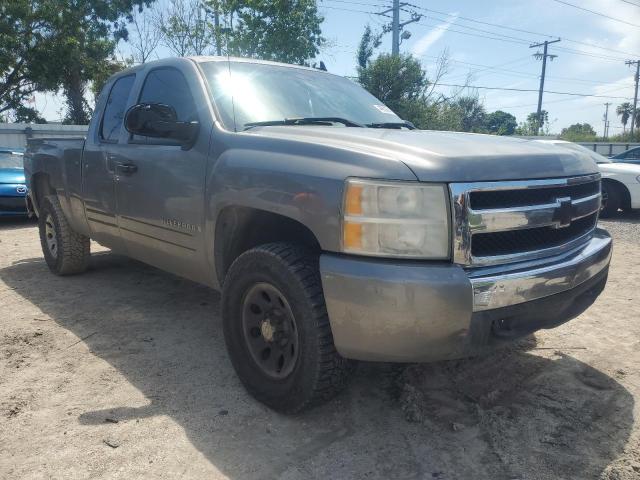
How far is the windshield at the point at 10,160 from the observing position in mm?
9666

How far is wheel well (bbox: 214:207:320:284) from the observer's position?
8.95 feet

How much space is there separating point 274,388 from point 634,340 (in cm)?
257

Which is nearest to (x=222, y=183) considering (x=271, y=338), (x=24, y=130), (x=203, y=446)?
(x=271, y=338)

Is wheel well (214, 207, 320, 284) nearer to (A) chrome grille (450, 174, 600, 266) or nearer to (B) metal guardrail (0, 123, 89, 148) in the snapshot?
(A) chrome grille (450, 174, 600, 266)

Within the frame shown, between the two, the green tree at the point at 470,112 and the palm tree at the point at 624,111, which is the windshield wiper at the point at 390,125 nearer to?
the green tree at the point at 470,112

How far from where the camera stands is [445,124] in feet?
67.7

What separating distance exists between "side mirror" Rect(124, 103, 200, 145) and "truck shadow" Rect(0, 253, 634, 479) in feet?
4.56

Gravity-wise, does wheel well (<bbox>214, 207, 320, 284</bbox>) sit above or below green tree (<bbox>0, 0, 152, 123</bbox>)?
below

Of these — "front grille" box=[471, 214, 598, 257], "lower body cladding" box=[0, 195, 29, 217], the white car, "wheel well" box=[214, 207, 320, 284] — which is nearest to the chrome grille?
"front grille" box=[471, 214, 598, 257]

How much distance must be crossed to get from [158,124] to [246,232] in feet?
2.69

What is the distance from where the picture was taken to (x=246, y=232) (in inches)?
114

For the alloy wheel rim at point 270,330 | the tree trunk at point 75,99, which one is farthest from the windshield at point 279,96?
the tree trunk at point 75,99

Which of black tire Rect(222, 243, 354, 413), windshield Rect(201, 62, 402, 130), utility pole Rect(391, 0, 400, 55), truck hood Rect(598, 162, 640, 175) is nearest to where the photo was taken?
black tire Rect(222, 243, 354, 413)

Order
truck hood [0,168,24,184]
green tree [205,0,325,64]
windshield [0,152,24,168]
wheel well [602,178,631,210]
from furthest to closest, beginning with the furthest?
green tree [205,0,325,64] → windshield [0,152,24,168] → wheel well [602,178,631,210] → truck hood [0,168,24,184]
